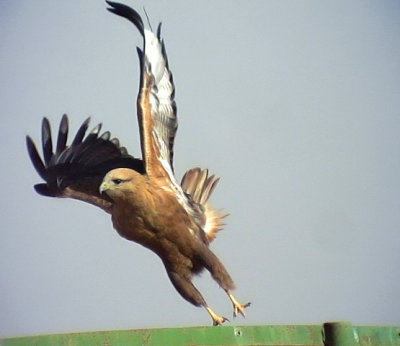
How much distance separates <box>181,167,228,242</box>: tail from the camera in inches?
325

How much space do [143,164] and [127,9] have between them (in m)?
1.54

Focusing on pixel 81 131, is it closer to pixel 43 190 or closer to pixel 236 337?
pixel 43 190

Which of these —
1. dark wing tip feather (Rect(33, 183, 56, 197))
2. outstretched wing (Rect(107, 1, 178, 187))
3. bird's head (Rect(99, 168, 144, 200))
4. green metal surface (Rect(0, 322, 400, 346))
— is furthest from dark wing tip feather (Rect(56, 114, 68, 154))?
green metal surface (Rect(0, 322, 400, 346))

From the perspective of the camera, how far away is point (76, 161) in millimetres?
8523

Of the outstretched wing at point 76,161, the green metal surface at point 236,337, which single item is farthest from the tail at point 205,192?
the green metal surface at point 236,337

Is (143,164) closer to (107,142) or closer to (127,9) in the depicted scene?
(107,142)

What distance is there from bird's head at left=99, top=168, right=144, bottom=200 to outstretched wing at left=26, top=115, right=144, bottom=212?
0.60 meters

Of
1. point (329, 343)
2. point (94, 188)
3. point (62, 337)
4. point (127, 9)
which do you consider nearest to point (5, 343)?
point (62, 337)

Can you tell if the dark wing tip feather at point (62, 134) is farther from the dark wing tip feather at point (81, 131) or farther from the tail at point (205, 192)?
the tail at point (205, 192)

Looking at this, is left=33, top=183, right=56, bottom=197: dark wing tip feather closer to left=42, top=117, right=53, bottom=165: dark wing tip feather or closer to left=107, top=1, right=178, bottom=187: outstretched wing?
left=42, top=117, right=53, bottom=165: dark wing tip feather

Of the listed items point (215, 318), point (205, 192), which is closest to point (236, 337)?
point (215, 318)

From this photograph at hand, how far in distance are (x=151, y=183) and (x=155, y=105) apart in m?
0.88

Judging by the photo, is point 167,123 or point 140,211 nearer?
point 140,211

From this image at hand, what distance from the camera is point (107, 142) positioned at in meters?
8.44
